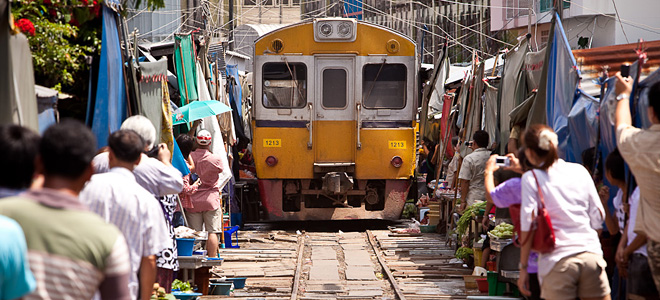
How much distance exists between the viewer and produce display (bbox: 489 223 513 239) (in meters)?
8.03

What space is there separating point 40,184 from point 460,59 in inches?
1350

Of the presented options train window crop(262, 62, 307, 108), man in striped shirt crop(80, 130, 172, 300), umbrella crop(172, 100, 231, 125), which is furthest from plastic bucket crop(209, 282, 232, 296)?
train window crop(262, 62, 307, 108)

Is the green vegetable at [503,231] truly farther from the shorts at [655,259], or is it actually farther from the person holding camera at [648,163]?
the shorts at [655,259]

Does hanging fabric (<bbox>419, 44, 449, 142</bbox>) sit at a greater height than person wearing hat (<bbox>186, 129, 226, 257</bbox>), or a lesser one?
greater

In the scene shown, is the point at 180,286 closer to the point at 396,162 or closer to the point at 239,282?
the point at 239,282

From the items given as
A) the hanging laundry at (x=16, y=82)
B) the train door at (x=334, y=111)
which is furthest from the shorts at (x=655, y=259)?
the train door at (x=334, y=111)

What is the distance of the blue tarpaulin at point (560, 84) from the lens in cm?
779

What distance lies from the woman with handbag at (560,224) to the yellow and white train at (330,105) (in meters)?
9.39

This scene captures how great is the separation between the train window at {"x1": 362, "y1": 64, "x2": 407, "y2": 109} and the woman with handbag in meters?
9.61

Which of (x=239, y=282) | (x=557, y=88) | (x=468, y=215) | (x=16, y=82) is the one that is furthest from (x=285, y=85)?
(x=16, y=82)

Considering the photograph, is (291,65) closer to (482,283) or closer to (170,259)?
(482,283)

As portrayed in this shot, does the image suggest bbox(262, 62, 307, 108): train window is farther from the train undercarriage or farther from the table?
the table

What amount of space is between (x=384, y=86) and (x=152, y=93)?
6624 millimetres

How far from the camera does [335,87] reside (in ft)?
47.9
